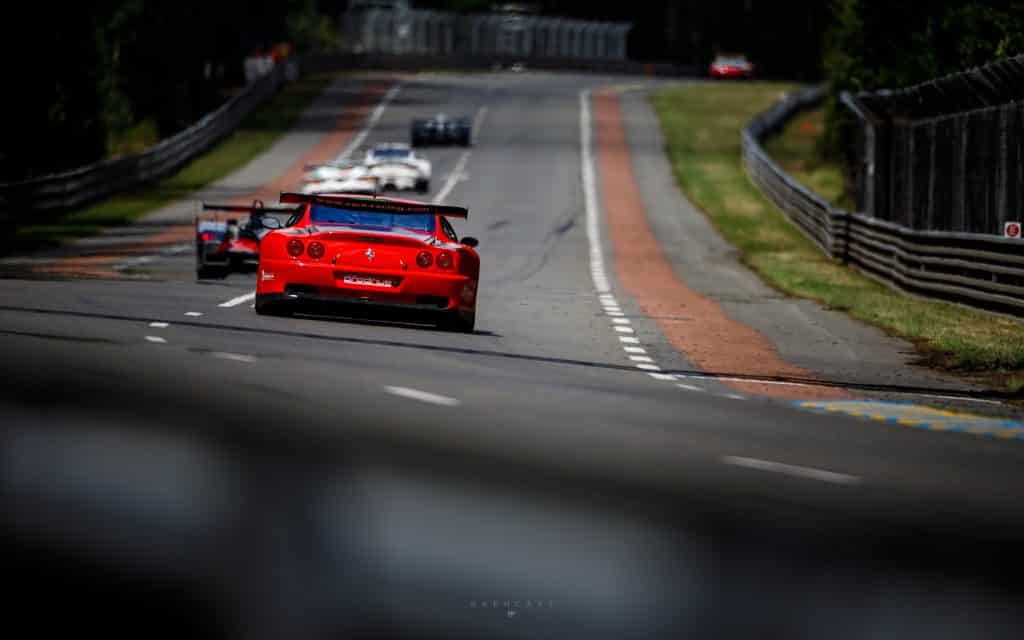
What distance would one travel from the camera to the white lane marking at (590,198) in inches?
1281

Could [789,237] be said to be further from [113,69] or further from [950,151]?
[113,69]

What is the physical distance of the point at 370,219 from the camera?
58.0 ft

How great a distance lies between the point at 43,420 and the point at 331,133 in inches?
2635

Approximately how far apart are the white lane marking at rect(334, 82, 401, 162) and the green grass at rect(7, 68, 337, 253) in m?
3.14

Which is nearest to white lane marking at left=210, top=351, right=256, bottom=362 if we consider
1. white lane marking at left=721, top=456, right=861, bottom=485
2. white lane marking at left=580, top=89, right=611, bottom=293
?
white lane marking at left=721, top=456, right=861, bottom=485

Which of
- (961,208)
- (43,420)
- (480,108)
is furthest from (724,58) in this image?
(43,420)

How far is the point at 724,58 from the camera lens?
121m

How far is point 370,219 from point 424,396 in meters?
7.13

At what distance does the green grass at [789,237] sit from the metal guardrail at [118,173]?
635 inches

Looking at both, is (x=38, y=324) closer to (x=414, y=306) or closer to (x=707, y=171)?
(x=414, y=306)

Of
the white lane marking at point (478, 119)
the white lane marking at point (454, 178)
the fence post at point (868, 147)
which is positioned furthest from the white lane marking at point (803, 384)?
the white lane marking at point (478, 119)

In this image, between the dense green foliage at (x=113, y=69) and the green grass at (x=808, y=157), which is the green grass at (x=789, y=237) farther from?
the dense green foliage at (x=113, y=69)

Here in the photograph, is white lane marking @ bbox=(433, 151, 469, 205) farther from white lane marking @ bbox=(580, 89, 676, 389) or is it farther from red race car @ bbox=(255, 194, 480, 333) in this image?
red race car @ bbox=(255, 194, 480, 333)

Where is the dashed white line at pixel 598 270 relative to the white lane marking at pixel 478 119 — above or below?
below
